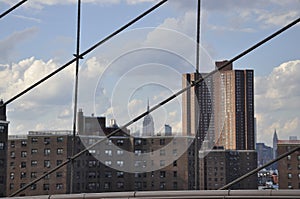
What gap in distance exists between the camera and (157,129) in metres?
4.39


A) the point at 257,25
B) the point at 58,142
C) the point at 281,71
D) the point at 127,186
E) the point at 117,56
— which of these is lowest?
the point at 127,186

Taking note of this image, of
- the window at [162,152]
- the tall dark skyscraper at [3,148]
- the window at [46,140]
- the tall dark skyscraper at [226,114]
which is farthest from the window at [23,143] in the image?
the tall dark skyscraper at [226,114]

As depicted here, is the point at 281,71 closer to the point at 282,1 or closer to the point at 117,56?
the point at 282,1

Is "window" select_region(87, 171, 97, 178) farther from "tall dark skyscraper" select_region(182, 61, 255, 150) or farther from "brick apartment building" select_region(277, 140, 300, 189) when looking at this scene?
"brick apartment building" select_region(277, 140, 300, 189)

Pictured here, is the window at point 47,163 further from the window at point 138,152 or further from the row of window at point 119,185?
the row of window at point 119,185

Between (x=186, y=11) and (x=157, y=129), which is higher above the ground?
(x=186, y=11)

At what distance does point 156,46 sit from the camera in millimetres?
5680

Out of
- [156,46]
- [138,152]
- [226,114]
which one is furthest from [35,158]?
[226,114]

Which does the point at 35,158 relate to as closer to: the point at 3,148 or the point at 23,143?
the point at 23,143

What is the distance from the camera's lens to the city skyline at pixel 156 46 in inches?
169

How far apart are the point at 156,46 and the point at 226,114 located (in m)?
2.13

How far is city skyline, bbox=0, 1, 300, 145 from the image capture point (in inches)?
169

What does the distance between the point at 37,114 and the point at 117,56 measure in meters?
1.93

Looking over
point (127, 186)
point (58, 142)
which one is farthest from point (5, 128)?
point (127, 186)
